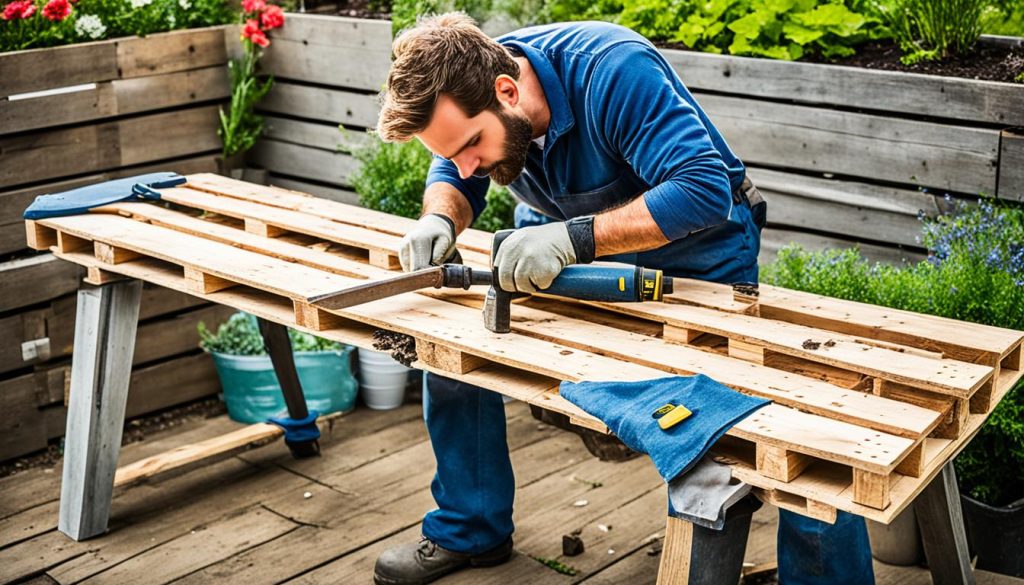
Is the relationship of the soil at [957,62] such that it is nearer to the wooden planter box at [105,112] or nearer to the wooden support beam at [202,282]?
the wooden support beam at [202,282]

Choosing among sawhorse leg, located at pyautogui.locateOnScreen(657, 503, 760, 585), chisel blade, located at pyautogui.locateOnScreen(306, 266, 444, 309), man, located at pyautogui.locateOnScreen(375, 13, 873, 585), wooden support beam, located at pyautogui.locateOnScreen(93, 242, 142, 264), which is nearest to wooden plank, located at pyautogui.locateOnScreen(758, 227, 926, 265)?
man, located at pyautogui.locateOnScreen(375, 13, 873, 585)

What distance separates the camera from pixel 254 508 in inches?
176

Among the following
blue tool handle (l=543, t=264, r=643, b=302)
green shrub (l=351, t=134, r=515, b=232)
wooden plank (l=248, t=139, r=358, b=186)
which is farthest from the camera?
wooden plank (l=248, t=139, r=358, b=186)

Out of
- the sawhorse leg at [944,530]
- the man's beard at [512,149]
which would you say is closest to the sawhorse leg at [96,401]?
the man's beard at [512,149]

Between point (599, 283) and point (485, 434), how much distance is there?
38.8 inches

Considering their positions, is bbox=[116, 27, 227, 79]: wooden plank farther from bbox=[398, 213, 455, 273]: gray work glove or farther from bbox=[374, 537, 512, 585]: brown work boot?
bbox=[374, 537, 512, 585]: brown work boot

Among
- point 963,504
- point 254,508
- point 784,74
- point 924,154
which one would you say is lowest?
point 254,508

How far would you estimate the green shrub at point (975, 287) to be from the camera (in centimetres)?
361

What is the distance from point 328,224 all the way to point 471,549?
3.83 feet

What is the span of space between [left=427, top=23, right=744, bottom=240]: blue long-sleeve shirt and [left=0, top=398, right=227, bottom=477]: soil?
2.51m

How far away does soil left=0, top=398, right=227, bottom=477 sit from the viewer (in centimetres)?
493

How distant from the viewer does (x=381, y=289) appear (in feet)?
9.86

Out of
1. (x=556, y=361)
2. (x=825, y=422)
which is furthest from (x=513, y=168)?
(x=825, y=422)

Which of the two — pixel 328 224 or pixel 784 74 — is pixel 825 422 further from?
pixel 784 74
